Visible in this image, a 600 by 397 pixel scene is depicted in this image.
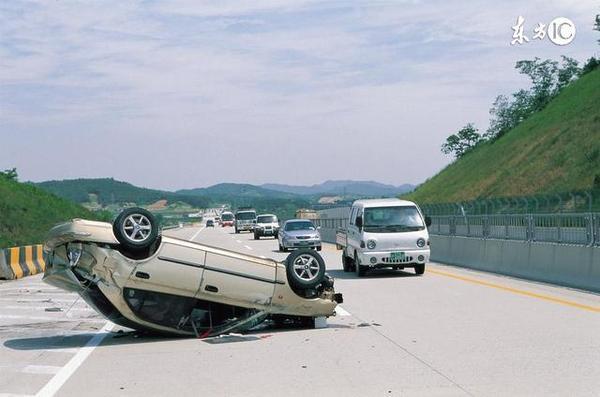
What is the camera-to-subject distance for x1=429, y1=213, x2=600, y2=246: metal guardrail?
20188 millimetres

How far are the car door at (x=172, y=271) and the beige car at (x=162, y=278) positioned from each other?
0.01 meters

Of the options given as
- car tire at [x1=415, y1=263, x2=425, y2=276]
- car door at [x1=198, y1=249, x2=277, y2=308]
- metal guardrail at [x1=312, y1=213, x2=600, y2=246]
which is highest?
metal guardrail at [x1=312, y1=213, x2=600, y2=246]

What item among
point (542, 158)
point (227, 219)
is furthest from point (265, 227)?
point (227, 219)

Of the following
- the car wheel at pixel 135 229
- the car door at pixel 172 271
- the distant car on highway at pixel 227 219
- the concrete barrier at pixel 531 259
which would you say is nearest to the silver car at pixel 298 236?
the concrete barrier at pixel 531 259

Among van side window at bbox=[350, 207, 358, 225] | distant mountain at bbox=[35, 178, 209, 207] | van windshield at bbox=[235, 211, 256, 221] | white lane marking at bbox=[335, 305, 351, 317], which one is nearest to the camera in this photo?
white lane marking at bbox=[335, 305, 351, 317]

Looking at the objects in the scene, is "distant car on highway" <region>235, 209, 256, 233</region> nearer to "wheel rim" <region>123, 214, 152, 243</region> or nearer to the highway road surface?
the highway road surface

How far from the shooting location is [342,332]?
12.6m

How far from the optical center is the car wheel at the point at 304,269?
12.6m

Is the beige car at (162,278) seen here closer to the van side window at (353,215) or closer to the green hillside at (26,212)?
the van side window at (353,215)

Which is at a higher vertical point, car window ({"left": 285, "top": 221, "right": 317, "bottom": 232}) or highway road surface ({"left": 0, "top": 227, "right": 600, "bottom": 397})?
car window ({"left": 285, "top": 221, "right": 317, "bottom": 232})

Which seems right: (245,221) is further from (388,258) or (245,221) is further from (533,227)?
(388,258)

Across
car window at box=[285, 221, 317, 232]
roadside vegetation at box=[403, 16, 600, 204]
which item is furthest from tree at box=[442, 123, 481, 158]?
car window at box=[285, 221, 317, 232]

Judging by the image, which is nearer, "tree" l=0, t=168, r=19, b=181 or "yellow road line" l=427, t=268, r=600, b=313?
"yellow road line" l=427, t=268, r=600, b=313

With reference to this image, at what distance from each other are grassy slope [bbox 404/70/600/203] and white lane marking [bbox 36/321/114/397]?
184ft
